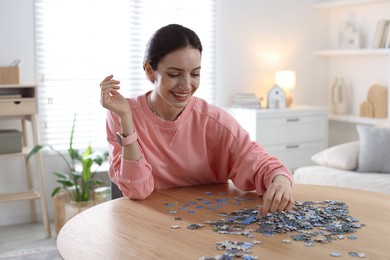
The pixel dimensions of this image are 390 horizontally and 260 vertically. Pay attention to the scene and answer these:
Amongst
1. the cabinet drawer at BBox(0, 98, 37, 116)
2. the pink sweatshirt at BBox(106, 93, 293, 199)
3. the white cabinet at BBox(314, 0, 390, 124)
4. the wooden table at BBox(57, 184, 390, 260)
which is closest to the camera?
the wooden table at BBox(57, 184, 390, 260)

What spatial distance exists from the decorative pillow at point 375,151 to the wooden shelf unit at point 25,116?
2.24 meters

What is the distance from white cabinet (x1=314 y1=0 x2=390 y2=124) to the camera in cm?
525

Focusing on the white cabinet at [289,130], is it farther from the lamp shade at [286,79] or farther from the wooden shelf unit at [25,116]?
the wooden shelf unit at [25,116]

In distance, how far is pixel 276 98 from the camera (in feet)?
17.2

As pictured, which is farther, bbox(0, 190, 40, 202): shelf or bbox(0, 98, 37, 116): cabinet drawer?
bbox(0, 190, 40, 202): shelf

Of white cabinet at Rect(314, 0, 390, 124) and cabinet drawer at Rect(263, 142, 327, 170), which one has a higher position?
white cabinet at Rect(314, 0, 390, 124)

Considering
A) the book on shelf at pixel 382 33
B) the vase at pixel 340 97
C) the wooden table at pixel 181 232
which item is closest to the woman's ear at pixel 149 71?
the wooden table at pixel 181 232

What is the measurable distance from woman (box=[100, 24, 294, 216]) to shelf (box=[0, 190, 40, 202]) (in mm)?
2211

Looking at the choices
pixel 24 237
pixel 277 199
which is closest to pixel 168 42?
pixel 277 199

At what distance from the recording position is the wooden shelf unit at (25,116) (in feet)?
13.4

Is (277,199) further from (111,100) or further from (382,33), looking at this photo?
(382,33)

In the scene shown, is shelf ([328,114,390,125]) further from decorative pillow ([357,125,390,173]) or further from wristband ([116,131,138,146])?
wristband ([116,131,138,146])

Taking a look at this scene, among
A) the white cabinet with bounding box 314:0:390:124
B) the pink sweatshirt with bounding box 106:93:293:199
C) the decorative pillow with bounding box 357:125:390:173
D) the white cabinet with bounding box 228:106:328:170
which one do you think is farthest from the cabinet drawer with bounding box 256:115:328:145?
the pink sweatshirt with bounding box 106:93:293:199

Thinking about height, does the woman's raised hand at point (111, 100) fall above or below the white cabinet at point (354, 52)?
below
